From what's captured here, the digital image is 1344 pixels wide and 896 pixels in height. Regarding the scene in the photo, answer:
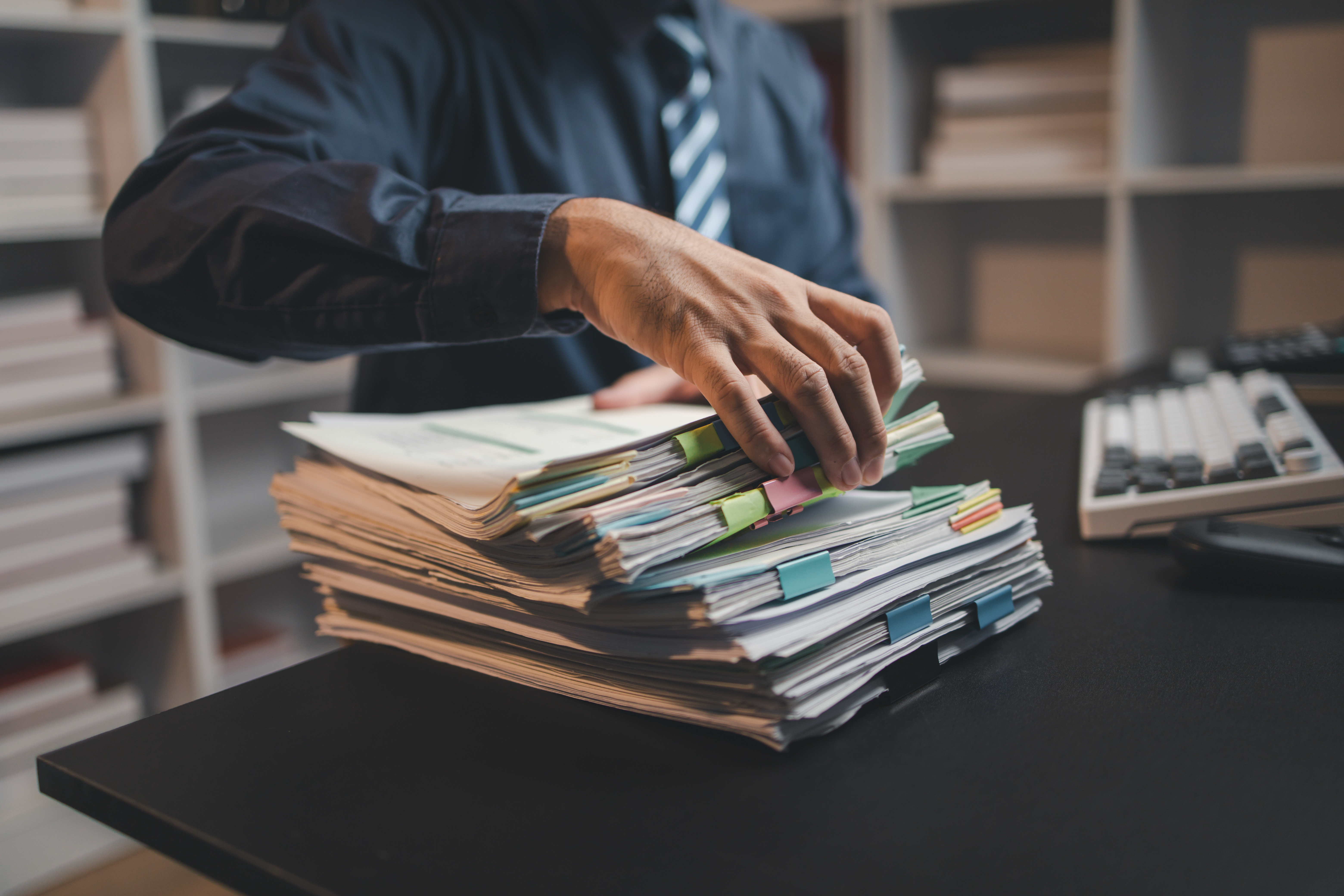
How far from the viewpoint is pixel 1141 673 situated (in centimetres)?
51

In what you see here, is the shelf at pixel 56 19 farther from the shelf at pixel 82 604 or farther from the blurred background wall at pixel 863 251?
the shelf at pixel 82 604

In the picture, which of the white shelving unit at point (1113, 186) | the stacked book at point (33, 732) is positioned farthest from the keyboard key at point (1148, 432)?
the stacked book at point (33, 732)

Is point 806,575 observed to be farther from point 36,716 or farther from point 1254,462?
point 36,716

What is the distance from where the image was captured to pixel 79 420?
1678mm

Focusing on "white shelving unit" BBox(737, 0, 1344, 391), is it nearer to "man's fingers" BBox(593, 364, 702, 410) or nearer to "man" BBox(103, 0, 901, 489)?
"man" BBox(103, 0, 901, 489)

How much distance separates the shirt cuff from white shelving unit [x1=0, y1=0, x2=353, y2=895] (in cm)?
129

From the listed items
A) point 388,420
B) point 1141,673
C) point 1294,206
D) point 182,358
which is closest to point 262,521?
point 182,358

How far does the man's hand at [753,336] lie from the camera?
51 centimetres

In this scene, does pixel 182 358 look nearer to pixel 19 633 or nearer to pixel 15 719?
pixel 19 633

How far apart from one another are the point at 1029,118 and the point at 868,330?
1656 mm

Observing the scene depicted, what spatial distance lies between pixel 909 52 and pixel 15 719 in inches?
83.3

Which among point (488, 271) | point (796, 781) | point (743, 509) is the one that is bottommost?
point (796, 781)

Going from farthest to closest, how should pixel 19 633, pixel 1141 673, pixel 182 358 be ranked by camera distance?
pixel 182 358 → pixel 19 633 → pixel 1141 673

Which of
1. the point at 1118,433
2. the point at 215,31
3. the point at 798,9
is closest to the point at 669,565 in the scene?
the point at 1118,433
